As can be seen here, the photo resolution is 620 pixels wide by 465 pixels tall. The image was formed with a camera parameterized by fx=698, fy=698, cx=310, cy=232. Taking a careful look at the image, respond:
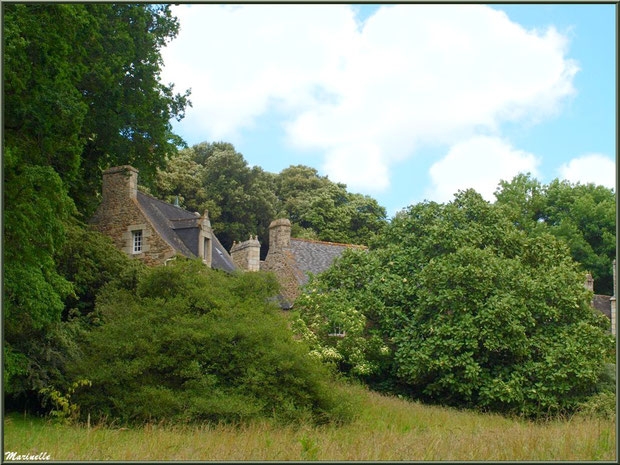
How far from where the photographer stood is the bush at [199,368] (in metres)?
16.0

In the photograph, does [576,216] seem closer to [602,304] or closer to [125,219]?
[602,304]

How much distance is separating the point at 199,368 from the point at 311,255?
2297cm

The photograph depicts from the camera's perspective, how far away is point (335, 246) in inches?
1635

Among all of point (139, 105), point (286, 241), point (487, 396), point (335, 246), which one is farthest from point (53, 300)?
point (335, 246)

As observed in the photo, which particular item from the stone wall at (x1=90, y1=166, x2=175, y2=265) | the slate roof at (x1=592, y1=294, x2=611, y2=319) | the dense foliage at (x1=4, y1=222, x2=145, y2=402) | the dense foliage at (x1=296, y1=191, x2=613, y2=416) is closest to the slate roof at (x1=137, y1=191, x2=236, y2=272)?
the stone wall at (x1=90, y1=166, x2=175, y2=265)

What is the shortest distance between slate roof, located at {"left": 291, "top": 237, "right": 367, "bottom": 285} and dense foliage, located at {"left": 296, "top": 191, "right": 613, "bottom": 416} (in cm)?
878

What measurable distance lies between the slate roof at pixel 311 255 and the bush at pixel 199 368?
62.6 ft

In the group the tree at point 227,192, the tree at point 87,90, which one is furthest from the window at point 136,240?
the tree at point 227,192

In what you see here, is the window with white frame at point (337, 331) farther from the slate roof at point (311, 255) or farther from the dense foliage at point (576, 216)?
the dense foliage at point (576, 216)

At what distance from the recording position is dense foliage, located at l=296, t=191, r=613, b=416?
24.3 m

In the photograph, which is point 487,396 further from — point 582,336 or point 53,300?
point 53,300

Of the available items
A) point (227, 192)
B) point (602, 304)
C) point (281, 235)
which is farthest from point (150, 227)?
point (602, 304)

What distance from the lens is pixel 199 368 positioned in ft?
53.9

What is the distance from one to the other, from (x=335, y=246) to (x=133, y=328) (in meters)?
25.2
